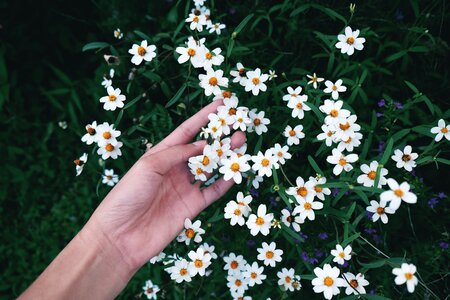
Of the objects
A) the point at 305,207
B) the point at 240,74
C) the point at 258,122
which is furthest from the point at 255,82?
the point at 305,207

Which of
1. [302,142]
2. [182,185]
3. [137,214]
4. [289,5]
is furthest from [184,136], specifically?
[289,5]

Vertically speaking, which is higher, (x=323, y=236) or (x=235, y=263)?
(x=323, y=236)

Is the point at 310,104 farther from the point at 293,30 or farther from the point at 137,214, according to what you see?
the point at 137,214

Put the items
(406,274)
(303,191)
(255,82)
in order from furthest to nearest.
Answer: (255,82)
(303,191)
(406,274)

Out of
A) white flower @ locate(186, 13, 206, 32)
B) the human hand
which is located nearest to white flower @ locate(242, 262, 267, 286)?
the human hand

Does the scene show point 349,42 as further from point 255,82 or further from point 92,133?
point 92,133

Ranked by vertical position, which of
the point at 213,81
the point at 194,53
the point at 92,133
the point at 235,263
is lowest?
the point at 235,263
